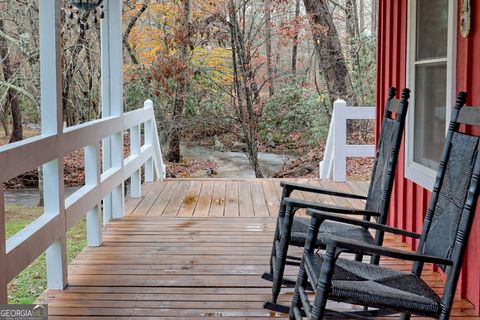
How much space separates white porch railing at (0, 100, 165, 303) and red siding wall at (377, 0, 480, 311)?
2.17 meters

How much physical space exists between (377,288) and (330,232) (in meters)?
0.98

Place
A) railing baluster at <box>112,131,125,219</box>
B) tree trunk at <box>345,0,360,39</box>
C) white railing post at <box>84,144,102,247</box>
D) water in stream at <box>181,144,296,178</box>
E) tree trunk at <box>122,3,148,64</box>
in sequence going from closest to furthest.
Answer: white railing post at <box>84,144,102,247</box> → railing baluster at <box>112,131,125,219</box> → tree trunk at <box>122,3,148,64</box> → tree trunk at <box>345,0,360,39</box> → water in stream at <box>181,144,296,178</box>

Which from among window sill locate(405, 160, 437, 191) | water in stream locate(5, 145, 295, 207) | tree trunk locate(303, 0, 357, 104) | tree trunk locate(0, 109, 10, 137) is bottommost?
water in stream locate(5, 145, 295, 207)

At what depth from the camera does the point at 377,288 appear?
6.89 ft

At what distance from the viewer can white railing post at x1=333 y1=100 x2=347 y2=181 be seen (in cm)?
677

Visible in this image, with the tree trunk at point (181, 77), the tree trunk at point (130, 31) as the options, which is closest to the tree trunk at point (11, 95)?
the tree trunk at point (130, 31)

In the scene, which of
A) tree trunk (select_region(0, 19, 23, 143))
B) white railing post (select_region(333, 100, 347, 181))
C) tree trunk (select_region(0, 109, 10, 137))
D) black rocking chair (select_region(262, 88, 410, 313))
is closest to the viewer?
black rocking chair (select_region(262, 88, 410, 313))

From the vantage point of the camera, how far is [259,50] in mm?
12078

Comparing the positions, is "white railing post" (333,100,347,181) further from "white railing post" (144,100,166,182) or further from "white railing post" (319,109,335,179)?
"white railing post" (144,100,166,182)

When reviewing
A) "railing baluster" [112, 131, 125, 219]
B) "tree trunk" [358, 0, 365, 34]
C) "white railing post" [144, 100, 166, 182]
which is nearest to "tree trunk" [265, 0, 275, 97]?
"tree trunk" [358, 0, 365, 34]

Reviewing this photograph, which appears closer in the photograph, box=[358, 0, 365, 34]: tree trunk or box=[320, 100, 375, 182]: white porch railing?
box=[320, 100, 375, 182]: white porch railing

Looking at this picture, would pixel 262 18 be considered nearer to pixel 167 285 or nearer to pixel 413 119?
pixel 413 119

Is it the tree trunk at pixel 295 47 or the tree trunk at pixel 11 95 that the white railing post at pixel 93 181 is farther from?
the tree trunk at pixel 295 47

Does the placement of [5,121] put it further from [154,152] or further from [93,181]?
[93,181]
